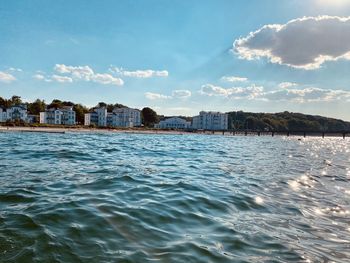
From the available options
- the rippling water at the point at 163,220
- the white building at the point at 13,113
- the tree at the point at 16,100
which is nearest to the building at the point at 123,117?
the tree at the point at 16,100

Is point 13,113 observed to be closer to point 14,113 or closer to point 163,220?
point 14,113

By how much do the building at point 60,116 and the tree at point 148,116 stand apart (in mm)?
49161

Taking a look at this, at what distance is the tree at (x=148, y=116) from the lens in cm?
18462

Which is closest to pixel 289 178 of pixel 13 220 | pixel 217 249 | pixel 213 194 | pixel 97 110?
pixel 213 194

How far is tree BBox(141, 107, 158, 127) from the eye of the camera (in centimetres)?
18462

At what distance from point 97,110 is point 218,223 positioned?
16636 cm

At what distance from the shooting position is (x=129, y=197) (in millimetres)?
8875

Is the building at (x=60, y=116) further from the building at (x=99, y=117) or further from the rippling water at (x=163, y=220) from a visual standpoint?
the rippling water at (x=163, y=220)

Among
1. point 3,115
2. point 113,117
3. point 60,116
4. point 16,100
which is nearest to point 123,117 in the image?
point 113,117

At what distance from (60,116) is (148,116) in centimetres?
5723

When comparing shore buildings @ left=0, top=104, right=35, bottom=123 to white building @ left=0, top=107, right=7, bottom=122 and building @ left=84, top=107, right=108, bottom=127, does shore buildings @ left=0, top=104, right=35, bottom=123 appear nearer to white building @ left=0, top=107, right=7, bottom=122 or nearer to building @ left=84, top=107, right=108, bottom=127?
white building @ left=0, top=107, right=7, bottom=122

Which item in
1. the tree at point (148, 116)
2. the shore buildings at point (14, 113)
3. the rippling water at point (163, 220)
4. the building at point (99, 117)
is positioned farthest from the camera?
the tree at point (148, 116)

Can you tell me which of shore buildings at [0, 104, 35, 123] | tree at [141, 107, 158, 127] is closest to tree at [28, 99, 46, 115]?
shore buildings at [0, 104, 35, 123]

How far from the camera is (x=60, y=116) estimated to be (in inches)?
5517
